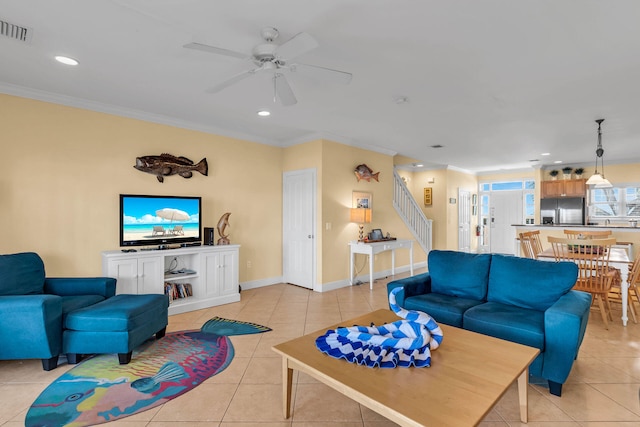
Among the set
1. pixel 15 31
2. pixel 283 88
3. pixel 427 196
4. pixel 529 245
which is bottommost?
pixel 529 245

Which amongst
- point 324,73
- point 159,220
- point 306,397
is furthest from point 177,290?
point 324,73

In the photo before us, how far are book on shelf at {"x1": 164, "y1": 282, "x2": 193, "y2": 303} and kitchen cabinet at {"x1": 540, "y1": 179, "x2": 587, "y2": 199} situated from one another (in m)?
9.04

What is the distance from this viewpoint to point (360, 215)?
5746 millimetres

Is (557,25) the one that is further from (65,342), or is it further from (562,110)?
→ (65,342)

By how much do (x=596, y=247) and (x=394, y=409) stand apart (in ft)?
14.3

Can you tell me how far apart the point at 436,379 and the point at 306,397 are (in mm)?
1066

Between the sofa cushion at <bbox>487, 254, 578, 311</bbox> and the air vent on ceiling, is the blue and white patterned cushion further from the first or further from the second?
the air vent on ceiling

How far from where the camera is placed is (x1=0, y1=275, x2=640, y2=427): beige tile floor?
207 centimetres

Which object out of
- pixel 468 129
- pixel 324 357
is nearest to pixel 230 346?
pixel 324 357

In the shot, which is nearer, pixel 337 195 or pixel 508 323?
pixel 508 323

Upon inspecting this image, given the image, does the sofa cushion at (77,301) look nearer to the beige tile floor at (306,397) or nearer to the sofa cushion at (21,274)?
the sofa cushion at (21,274)

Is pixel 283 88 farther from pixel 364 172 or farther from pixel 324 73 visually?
pixel 364 172

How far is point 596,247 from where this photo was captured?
4.23 meters

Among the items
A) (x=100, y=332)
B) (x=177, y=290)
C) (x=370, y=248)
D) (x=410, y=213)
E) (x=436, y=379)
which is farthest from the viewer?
(x=410, y=213)
